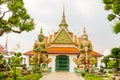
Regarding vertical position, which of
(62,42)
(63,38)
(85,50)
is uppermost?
(63,38)

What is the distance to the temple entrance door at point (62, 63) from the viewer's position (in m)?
39.8

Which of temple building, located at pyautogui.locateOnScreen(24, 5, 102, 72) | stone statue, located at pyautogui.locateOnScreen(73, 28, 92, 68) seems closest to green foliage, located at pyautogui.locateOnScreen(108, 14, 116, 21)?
stone statue, located at pyautogui.locateOnScreen(73, 28, 92, 68)

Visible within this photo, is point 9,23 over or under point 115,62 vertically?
over

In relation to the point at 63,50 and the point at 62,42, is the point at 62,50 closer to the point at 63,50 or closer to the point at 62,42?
the point at 63,50

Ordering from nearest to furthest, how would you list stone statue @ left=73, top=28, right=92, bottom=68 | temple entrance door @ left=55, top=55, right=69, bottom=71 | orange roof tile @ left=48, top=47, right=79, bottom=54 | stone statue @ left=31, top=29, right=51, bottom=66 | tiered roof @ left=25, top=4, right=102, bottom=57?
stone statue @ left=73, top=28, right=92, bottom=68 < stone statue @ left=31, top=29, right=51, bottom=66 < orange roof tile @ left=48, top=47, right=79, bottom=54 < temple entrance door @ left=55, top=55, right=69, bottom=71 < tiered roof @ left=25, top=4, right=102, bottom=57

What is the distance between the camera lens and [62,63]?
40.2m

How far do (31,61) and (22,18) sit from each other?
530 inches

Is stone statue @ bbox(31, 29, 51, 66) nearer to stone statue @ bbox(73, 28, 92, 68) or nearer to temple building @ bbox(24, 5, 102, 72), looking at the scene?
temple building @ bbox(24, 5, 102, 72)

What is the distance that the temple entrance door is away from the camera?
131 feet

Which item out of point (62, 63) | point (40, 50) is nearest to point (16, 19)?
point (40, 50)

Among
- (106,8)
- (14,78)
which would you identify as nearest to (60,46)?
(106,8)

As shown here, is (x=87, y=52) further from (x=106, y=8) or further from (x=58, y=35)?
(x=106, y=8)

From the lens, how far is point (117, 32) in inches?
754

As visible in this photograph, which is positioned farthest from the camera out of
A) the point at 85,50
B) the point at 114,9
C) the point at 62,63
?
the point at 62,63
